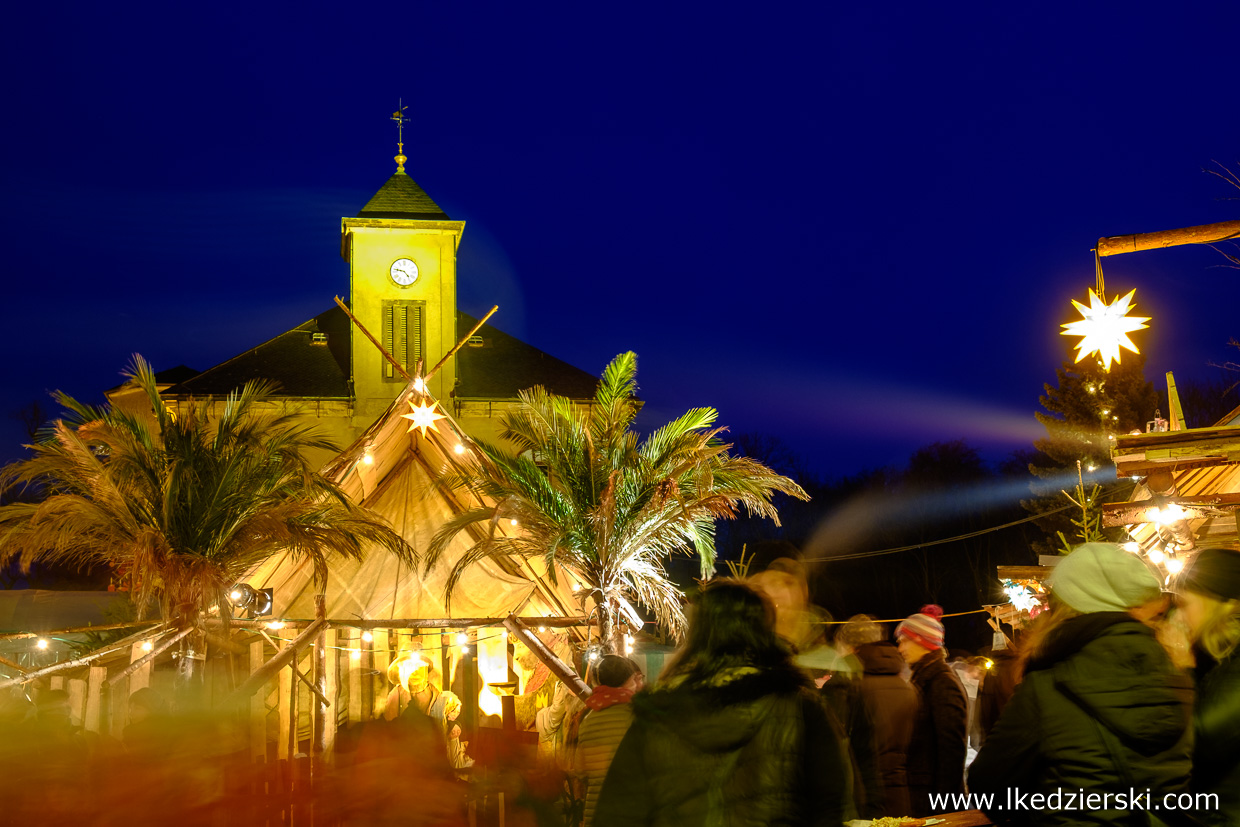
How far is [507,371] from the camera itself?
28094 millimetres

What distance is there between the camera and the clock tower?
25938mm

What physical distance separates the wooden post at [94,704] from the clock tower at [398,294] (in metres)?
16.7

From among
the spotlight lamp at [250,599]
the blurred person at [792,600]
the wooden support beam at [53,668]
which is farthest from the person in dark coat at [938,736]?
the spotlight lamp at [250,599]

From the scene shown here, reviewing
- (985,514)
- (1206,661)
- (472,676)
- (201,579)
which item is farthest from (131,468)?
(985,514)

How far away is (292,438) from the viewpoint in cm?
1034

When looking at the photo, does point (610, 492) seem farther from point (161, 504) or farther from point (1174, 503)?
point (1174, 503)

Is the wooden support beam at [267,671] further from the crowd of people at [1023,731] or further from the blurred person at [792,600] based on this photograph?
the crowd of people at [1023,731]

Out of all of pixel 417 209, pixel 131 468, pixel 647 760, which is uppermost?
pixel 417 209

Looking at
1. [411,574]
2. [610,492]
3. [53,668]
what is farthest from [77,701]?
[610,492]

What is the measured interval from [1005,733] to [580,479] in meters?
8.73

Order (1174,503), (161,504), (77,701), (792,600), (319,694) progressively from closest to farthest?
(792,600)
(1174,503)
(161,504)
(77,701)
(319,694)

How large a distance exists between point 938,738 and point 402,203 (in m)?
24.2

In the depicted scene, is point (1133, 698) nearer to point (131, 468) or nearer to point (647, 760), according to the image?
point (647, 760)

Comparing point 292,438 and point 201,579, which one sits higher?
point 292,438
